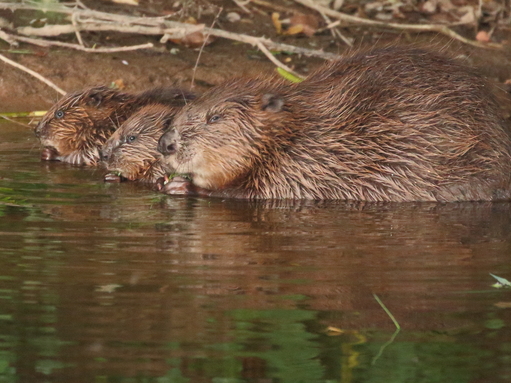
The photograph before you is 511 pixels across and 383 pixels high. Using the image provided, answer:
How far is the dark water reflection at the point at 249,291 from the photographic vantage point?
290 cm

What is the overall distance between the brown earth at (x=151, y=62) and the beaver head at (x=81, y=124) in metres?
0.74

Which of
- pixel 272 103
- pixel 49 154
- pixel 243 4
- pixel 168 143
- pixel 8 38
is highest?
pixel 243 4

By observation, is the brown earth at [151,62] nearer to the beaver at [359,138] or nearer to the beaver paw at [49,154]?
the beaver paw at [49,154]

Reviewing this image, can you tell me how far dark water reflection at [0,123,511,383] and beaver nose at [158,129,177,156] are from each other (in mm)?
375

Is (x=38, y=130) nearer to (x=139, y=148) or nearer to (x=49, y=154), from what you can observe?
(x=49, y=154)

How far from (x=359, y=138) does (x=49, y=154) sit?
2.23 meters

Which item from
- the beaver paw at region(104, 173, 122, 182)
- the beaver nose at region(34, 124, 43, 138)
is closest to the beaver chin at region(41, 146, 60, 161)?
the beaver nose at region(34, 124, 43, 138)

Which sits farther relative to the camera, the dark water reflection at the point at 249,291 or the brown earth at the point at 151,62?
the brown earth at the point at 151,62

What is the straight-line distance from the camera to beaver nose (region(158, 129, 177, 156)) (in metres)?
5.51

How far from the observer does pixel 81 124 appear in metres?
6.75

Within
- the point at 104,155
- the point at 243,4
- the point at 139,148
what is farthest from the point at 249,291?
the point at 243,4

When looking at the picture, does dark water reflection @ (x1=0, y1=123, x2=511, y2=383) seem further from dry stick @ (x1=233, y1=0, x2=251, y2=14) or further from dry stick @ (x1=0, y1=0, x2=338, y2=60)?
dry stick @ (x1=233, y1=0, x2=251, y2=14)

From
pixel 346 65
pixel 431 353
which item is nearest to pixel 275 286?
pixel 431 353

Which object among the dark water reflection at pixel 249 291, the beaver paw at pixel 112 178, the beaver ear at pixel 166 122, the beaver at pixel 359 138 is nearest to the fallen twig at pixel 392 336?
the dark water reflection at pixel 249 291
